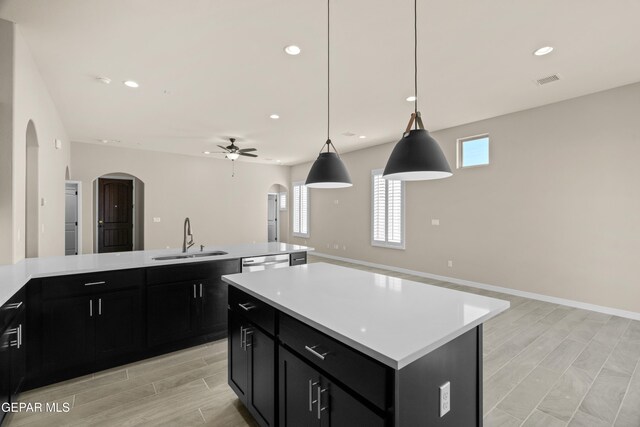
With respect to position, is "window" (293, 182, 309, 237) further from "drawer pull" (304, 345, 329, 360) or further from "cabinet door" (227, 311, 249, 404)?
"drawer pull" (304, 345, 329, 360)

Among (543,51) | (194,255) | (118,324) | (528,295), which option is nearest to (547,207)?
(528,295)

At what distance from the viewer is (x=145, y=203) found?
25.3 ft

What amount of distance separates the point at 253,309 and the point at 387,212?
215 inches

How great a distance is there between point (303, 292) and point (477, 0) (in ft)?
8.51

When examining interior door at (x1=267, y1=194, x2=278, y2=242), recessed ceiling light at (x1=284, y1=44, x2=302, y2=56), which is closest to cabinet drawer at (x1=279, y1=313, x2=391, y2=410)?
recessed ceiling light at (x1=284, y1=44, x2=302, y2=56)


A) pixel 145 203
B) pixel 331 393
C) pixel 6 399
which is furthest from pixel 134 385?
pixel 145 203

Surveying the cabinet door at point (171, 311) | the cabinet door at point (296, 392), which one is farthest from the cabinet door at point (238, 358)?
the cabinet door at point (171, 311)

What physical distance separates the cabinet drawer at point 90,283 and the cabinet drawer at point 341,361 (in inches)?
73.9

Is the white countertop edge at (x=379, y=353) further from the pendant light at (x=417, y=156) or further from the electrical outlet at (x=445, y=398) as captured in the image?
the pendant light at (x=417, y=156)

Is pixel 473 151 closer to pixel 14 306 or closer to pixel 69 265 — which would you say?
pixel 69 265

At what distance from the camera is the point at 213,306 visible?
3.06 metres

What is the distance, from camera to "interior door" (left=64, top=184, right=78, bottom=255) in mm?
6691

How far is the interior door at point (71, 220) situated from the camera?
6691mm

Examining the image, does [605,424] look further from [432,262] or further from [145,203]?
[145,203]
